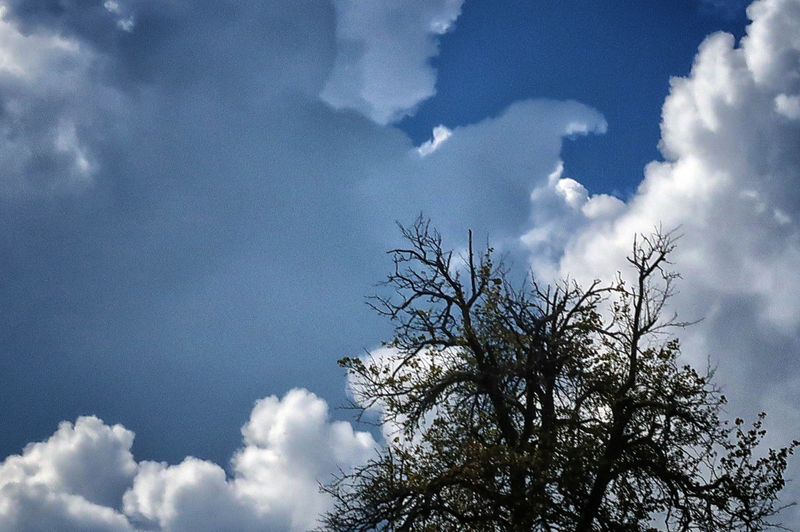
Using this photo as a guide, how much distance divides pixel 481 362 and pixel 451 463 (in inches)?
118

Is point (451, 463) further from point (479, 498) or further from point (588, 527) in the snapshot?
point (588, 527)

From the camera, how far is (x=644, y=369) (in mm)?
19844

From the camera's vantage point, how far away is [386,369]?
66.0ft

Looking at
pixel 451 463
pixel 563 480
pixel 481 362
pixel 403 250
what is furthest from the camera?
pixel 403 250

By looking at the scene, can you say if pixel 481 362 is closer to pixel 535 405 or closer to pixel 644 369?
pixel 535 405

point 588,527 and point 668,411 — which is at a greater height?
point 668,411

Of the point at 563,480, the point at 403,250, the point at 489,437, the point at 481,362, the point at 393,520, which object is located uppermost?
the point at 403,250

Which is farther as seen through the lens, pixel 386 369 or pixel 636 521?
pixel 386 369

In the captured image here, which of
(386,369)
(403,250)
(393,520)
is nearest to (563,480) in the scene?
(393,520)

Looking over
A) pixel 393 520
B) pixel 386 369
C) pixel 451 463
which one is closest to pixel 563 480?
pixel 451 463

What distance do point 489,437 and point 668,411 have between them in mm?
4998

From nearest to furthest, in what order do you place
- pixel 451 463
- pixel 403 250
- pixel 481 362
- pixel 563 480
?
1. pixel 563 480
2. pixel 451 463
3. pixel 481 362
4. pixel 403 250

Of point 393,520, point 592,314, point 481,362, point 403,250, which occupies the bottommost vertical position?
point 393,520

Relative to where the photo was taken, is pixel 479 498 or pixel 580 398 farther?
pixel 580 398
